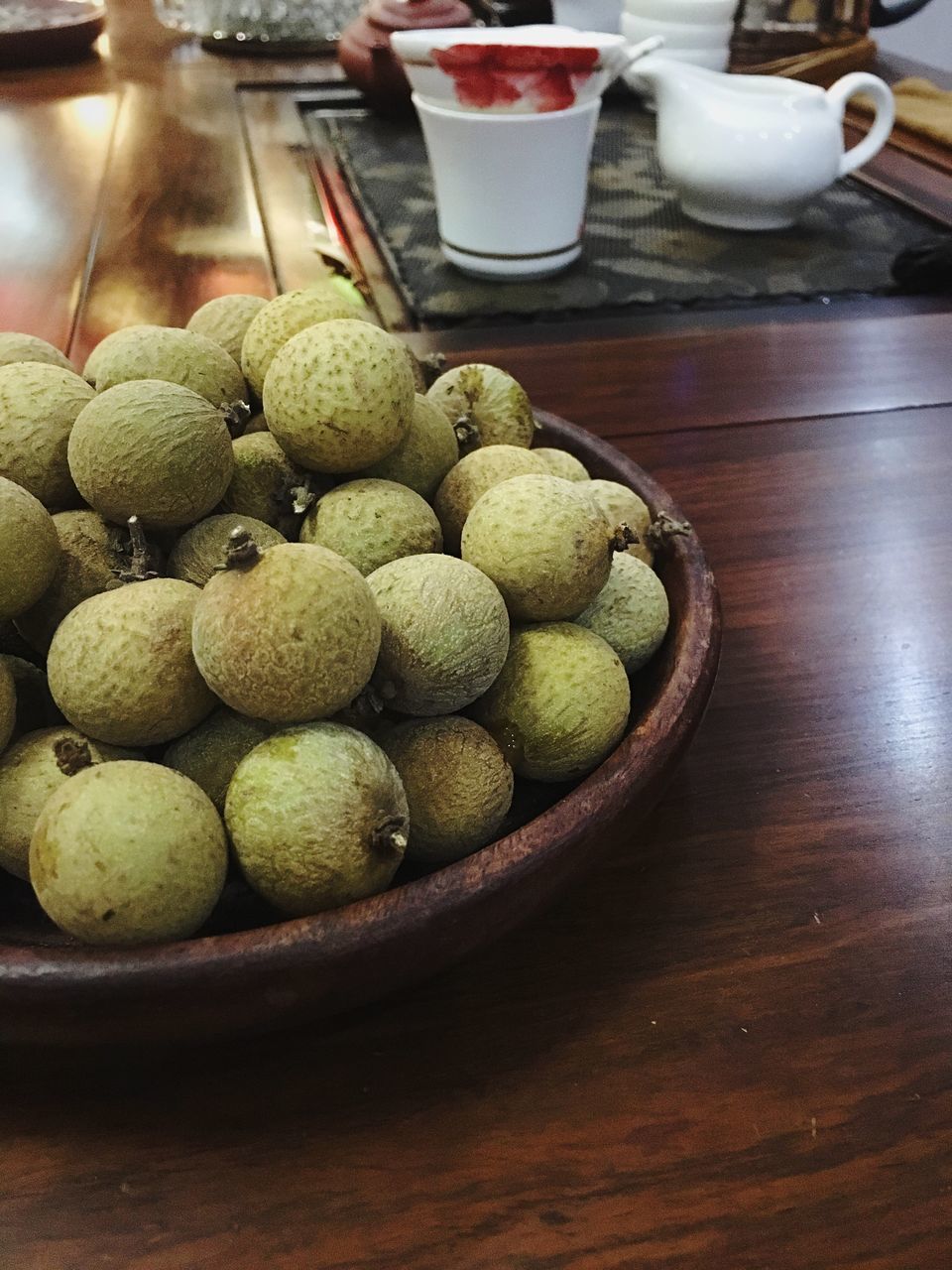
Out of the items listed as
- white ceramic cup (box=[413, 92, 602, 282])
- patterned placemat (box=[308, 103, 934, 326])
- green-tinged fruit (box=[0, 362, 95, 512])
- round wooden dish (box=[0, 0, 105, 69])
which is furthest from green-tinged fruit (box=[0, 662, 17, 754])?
round wooden dish (box=[0, 0, 105, 69])

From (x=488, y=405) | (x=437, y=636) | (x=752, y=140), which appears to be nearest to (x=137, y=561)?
(x=437, y=636)

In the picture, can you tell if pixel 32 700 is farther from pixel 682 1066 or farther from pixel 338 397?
pixel 682 1066

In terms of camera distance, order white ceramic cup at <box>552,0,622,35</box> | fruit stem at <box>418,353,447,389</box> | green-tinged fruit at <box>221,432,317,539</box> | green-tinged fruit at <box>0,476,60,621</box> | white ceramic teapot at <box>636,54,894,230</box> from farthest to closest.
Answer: white ceramic cup at <box>552,0,622,35</box>, white ceramic teapot at <box>636,54,894,230</box>, fruit stem at <box>418,353,447,389</box>, green-tinged fruit at <box>221,432,317,539</box>, green-tinged fruit at <box>0,476,60,621</box>

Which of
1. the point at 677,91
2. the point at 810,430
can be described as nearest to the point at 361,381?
the point at 810,430

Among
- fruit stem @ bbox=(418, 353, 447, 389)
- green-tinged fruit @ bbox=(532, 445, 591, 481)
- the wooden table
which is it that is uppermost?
fruit stem @ bbox=(418, 353, 447, 389)

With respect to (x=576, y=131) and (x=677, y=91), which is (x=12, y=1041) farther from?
(x=677, y=91)

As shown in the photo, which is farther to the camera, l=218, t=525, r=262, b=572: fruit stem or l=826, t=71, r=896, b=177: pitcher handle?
l=826, t=71, r=896, b=177: pitcher handle

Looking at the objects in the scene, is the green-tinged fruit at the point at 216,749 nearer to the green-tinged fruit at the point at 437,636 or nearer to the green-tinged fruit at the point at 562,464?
the green-tinged fruit at the point at 437,636

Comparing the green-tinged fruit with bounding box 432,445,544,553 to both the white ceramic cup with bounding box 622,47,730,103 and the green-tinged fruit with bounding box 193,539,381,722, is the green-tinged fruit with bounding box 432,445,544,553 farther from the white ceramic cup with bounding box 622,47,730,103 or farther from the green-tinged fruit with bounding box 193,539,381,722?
the white ceramic cup with bounding box 622,47,730,103
